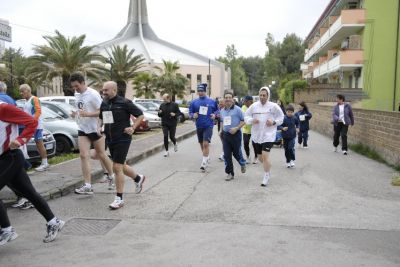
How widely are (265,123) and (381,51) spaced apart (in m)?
24.6

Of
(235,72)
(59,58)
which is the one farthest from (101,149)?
(235,72)

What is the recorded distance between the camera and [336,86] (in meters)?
36.8

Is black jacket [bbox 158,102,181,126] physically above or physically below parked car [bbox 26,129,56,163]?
above

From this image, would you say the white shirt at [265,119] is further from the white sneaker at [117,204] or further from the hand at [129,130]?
the white sneaker at [117,204]

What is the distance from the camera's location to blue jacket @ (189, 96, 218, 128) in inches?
422

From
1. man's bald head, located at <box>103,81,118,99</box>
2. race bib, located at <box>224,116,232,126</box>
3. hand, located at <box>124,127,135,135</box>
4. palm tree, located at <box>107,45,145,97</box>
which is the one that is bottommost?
race bib, located at <box>224,116,232,126</box>

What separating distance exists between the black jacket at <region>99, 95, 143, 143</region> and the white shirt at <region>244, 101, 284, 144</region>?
2.71 meters

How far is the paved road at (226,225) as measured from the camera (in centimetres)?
455

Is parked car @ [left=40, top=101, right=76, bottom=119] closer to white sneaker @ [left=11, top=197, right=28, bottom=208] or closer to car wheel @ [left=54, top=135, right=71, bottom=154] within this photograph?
car wheel @ [left=54, top=135, right=71, bottom=154]

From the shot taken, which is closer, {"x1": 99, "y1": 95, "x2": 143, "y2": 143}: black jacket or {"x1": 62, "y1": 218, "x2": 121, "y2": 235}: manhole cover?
{"x1": 62, "y1": 218, "x2": 121, "y2": 235}: manhole cover

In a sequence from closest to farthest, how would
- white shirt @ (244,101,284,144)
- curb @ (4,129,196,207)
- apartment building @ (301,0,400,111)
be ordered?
1. curb @ (4,129,196,207)
2. white shirt @ (244,101,284,144)
3. apartment building @ (301,0,400,111)

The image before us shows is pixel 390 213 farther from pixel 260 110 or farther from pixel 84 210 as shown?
pixel 84 210

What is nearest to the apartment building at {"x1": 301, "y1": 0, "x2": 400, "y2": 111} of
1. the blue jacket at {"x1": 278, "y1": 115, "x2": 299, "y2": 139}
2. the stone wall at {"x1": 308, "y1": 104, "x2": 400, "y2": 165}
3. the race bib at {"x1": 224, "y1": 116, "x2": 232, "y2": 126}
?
the stone wall at {"x1": 308, "y1": 104, "x2": 400, "y2": 165}

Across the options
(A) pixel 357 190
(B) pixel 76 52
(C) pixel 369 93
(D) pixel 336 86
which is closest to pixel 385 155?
(A) pixel 357 190
